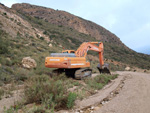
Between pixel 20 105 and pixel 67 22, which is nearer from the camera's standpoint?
pixel 20 105

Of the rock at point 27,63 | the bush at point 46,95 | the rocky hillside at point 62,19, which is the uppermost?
the rocky hillside at point 62,19

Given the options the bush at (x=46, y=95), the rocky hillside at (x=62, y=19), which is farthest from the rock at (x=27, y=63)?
the rocky hillside at (x=62, y=19)

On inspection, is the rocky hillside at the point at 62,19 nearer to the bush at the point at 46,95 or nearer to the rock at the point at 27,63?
the rock at the point at 27,63

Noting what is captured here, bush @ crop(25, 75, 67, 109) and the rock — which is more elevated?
the rock

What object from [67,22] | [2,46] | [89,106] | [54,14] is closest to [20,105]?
[89,106]

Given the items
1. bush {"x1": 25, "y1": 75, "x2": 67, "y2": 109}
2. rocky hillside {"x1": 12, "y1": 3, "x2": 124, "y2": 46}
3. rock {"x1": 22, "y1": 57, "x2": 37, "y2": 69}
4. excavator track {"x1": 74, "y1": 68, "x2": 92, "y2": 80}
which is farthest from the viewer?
rocky hillside {"x1": 12, "y1": 3, "x2": 124, "y2": 46}

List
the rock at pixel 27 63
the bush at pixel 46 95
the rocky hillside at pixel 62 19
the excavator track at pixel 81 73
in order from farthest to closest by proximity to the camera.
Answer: the rocky hillside at pixel 62 19, the rock at pixel 27 63, the excavator track at pixel 81 73, the bush at pixel 46 95

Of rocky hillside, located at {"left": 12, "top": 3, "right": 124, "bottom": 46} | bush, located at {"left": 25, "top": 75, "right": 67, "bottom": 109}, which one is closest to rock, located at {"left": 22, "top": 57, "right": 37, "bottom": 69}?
bush, located at {"left": 25, "top": 75, "right": 67, "bottom": 109}

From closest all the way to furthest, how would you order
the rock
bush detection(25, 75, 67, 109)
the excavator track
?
bush detection(25, 75, 67, 109), the excavator track, the rock

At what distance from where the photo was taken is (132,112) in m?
3.85

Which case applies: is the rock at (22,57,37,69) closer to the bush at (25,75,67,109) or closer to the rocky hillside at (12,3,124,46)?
the bush at (25,75,67,109)

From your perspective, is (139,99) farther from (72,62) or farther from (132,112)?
(72,62)

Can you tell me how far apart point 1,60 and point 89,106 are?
8921 millimetres

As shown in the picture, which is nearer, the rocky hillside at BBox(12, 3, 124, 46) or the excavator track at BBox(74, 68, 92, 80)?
the excavator track at BBox(74, 68, 92, 80)
